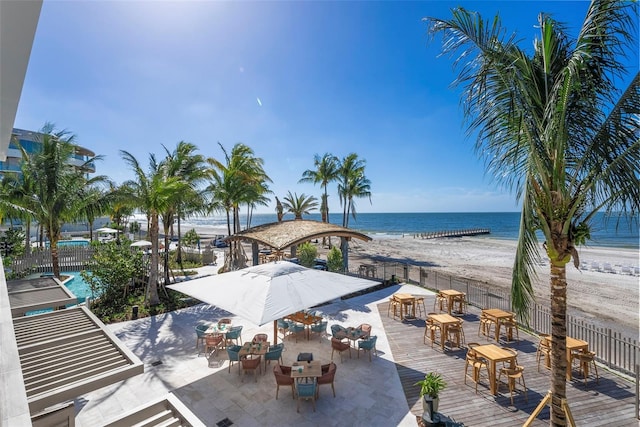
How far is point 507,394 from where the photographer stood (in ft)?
22.0

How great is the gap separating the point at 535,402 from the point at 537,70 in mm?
7140

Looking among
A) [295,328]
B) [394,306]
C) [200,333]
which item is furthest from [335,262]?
[200,333]

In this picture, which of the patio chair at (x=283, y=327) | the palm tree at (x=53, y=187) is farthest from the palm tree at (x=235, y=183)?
the patio chair at (x=283, y=327)

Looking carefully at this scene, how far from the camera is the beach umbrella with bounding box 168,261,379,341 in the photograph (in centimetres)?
635

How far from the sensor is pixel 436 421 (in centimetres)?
530

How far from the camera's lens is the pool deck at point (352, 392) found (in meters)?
5.99

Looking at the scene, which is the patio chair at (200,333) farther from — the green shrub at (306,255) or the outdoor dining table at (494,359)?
the green shrub at (306,255)

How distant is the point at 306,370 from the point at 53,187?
1526cm

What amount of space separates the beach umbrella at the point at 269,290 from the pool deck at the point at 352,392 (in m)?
2.16

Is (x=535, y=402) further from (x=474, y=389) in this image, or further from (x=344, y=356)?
(x=344, y=356)

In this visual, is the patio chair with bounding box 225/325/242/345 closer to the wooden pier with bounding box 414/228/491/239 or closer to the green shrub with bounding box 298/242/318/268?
the green shrub with bounding box 298/242/318/268

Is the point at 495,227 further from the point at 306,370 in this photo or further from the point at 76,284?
the point at 76,284

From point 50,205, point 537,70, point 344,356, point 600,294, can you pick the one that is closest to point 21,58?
point 537,70

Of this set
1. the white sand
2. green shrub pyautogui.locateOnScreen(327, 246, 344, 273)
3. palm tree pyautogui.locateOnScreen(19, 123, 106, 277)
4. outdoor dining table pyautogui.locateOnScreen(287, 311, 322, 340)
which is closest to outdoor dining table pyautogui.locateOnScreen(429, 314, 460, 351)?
outdoor dining table pyautogui.locateOnScreen(287, 311, 322, 340)
